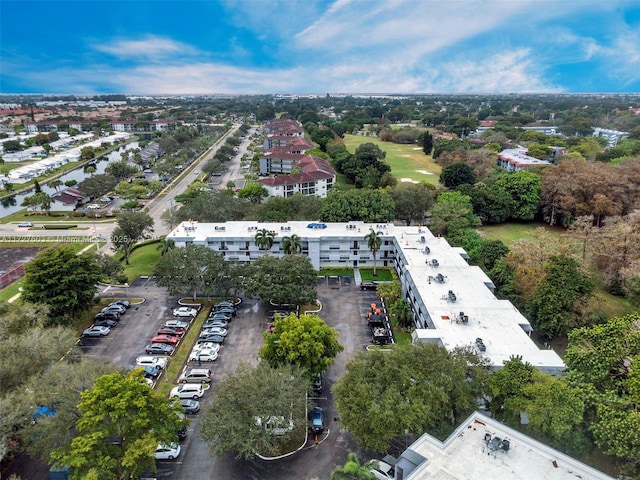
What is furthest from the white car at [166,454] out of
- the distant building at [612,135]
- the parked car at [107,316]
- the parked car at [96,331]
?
the distant building at [612,135]

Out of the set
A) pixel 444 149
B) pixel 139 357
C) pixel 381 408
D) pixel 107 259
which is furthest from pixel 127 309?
pixel 444 149

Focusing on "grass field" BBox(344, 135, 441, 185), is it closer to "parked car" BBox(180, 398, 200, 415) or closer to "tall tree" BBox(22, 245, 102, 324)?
"tall tree" BBox(22, 245, 102, 324)

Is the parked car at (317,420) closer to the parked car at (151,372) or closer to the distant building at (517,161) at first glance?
the parked car at (151,372)

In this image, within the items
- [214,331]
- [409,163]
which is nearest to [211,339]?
[214,331]

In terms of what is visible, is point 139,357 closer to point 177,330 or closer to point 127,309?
point 177,330

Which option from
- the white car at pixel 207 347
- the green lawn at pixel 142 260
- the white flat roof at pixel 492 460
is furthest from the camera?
the green lawn at pixel 142 260

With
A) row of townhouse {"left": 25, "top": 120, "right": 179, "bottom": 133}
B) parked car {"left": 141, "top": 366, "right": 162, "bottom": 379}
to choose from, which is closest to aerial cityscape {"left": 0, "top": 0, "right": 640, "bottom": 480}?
parked car {"left": 141, "top": 366, "right": 162, "bottom": 379}
